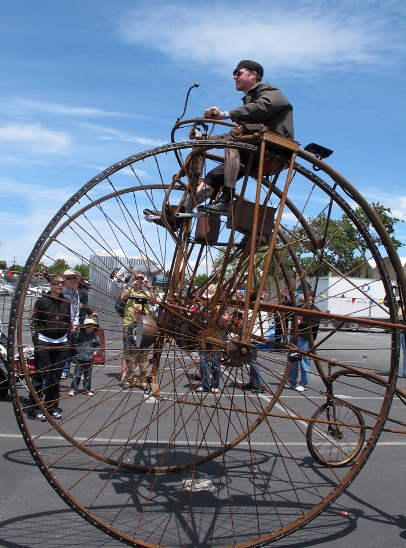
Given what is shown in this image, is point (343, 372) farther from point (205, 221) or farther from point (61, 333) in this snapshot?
point (61, 333)

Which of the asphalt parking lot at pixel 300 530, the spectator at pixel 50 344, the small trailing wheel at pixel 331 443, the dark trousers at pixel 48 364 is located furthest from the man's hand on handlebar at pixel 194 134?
the dark trousers at pixel 48 364

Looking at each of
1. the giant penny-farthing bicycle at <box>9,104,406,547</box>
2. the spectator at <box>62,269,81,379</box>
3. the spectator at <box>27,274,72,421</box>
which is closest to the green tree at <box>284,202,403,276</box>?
the giant penny-farthing bicycle at <box>9,104,406,547</box>

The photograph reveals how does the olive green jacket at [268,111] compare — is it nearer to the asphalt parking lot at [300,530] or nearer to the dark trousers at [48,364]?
the asphalt parking lot at [300,530]

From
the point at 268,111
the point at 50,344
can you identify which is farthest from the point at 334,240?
the point at 50,344

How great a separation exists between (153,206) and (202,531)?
2242mm

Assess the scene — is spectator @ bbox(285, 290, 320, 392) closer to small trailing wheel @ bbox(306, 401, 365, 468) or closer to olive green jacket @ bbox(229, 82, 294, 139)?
small trailing wheel @ bbox(306, 401, 365, 468)

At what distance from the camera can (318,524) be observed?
412 cm

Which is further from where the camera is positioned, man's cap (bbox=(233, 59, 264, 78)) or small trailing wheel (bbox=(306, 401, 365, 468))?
small trailing wheel (bbox=(306, 401, 365, 468))

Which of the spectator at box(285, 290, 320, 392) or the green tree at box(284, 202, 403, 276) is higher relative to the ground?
the green tree at box(284, 202, 403, 276)

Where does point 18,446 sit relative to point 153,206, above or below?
below

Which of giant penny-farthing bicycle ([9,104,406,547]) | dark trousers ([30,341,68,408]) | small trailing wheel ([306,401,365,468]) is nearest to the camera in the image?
giant penny-farthing bicycle ([9,104,406,547])

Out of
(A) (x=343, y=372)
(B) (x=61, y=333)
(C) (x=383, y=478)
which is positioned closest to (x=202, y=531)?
(A) (x=343, y=372)

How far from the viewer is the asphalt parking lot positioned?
3.65 m

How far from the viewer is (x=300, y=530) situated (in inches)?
158
